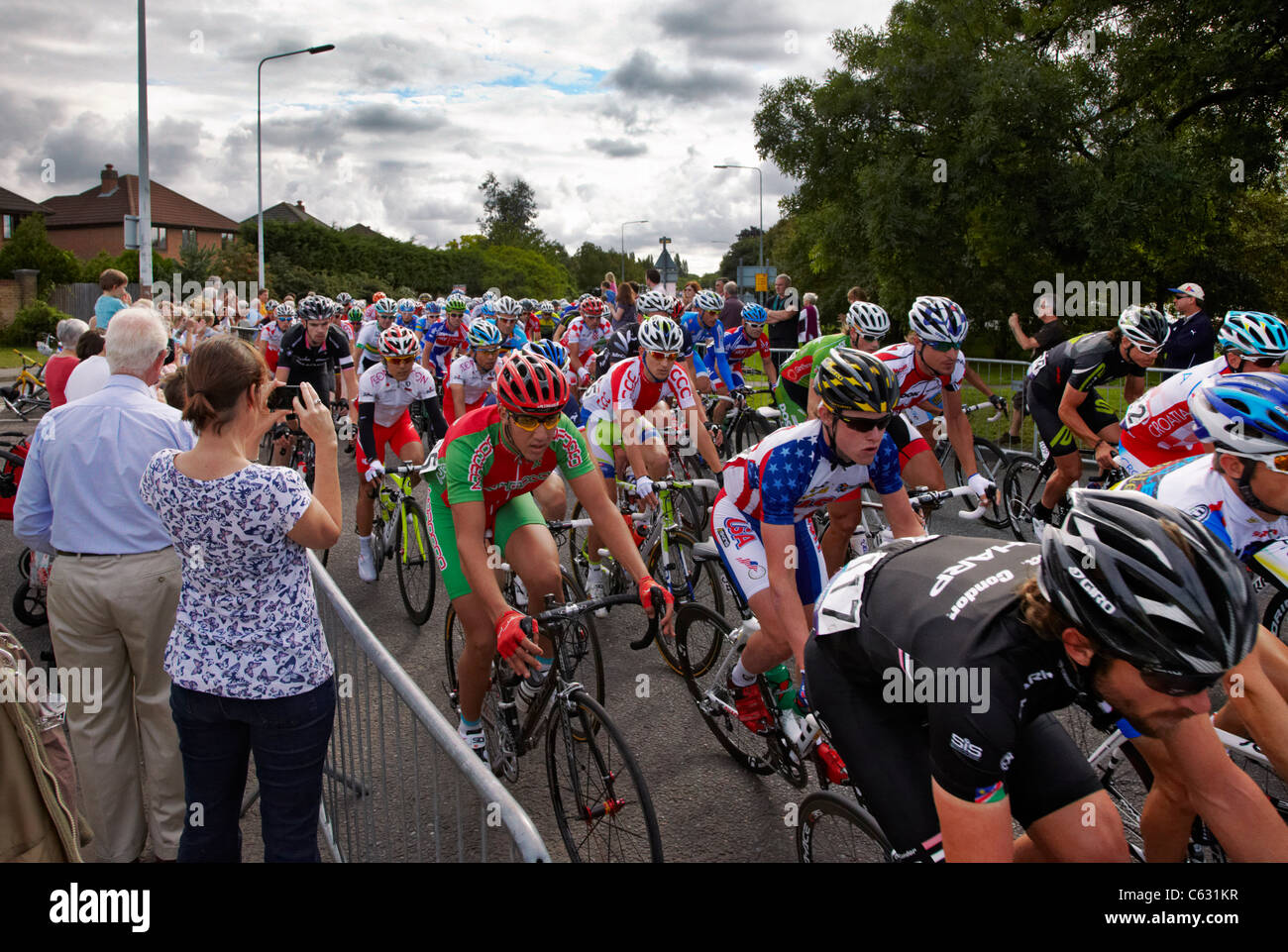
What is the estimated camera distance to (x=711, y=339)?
1167 cm

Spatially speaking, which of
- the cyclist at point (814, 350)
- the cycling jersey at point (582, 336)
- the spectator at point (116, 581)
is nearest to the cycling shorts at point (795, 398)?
the cyclist at point (814, 350)

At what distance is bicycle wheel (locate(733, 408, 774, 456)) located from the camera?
36.1 feet

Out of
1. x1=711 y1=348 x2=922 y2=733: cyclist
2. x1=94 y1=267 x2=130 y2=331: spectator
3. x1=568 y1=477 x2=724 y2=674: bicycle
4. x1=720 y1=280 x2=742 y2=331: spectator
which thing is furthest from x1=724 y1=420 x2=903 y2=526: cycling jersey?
x1=720 y1=280 x2=742 y2=331: spectator

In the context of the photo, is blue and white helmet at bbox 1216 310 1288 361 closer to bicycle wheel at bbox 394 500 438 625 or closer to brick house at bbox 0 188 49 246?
bicycle wheel at bbox 394 500 438 625

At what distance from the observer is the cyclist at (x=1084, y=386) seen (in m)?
6.55

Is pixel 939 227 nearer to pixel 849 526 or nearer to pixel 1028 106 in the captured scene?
pixel 1028 106

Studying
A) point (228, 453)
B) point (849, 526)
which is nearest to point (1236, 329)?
point (849, 526)

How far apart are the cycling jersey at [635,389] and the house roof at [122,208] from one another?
6939 cm

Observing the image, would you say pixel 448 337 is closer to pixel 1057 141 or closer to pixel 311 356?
pixel 311 356

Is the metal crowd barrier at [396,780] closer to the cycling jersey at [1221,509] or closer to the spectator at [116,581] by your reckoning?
the spectator at [116,581]

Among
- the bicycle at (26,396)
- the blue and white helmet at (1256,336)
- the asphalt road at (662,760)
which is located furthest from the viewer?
the bicycle at (26,396)

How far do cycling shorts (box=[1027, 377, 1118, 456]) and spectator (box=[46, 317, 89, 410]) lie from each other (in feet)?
26.9

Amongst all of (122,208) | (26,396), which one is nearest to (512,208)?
(122,208)

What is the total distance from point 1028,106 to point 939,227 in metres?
2.46
